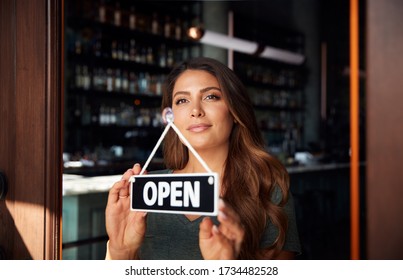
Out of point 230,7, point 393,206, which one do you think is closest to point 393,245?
point 393,206

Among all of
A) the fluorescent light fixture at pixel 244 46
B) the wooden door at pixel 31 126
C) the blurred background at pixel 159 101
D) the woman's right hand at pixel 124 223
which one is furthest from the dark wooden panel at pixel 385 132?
the fluorescent light fixture at pixel 244 46

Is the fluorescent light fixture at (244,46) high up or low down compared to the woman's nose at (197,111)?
up

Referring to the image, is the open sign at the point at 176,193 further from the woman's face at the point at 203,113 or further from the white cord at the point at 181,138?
the woman's face at the point at 203,113

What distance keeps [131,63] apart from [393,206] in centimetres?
394

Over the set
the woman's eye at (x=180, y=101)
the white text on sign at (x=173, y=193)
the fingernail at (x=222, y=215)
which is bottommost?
the fingernail at (x=222, y=215)

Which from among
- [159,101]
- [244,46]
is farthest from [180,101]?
[244,46]

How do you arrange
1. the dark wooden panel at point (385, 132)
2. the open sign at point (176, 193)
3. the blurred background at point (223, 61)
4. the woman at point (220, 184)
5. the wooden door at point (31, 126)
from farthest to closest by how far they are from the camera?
the blurred background at point (223, 61) → the wooden door at point (31, 126) → the woman at point (220, 184) → the open sign at point (176, 193) → the dark wooden panel at point (385, 132)

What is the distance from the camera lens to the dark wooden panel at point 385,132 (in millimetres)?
1521

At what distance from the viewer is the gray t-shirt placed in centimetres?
183

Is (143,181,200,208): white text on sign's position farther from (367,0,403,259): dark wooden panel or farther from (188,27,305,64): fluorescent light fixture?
(188,27,305,64): fluorescent light fixture

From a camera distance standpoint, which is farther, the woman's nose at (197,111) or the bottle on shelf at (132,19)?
the bottle on shelf at (132,19)

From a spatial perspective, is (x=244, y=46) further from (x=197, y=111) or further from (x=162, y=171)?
(x=162, y=171)

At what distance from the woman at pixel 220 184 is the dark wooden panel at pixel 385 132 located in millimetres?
394
